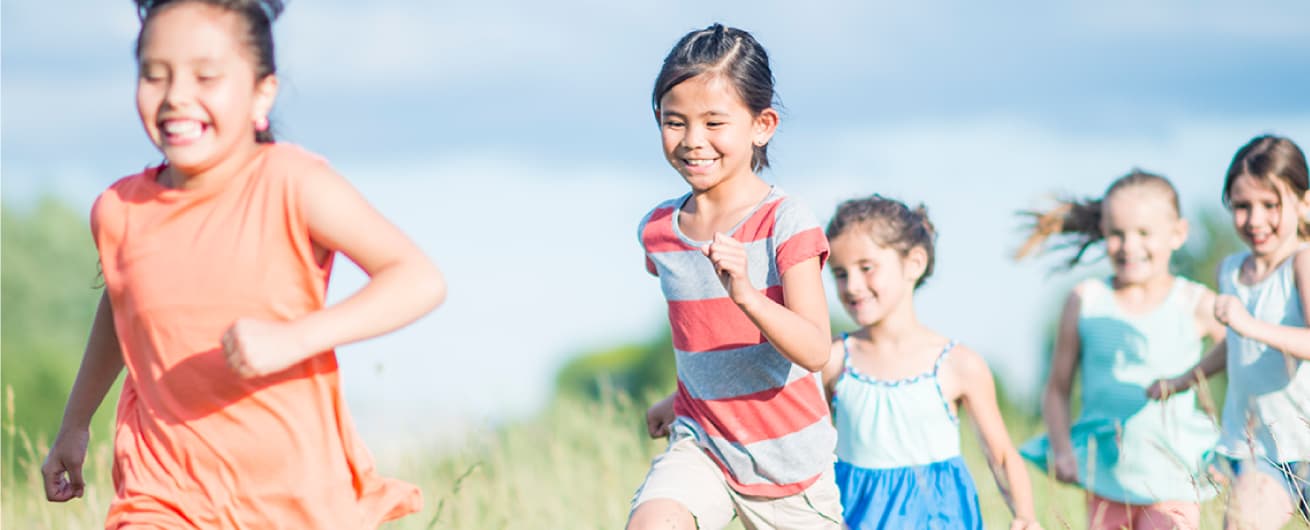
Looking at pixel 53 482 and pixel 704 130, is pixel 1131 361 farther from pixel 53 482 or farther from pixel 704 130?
pixel 53 482

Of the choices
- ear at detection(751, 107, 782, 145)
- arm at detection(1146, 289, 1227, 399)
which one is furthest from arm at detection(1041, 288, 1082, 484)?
ear at detection(751, 107, 782, 145)

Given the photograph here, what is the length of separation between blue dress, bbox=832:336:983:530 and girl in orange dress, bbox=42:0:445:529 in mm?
2198

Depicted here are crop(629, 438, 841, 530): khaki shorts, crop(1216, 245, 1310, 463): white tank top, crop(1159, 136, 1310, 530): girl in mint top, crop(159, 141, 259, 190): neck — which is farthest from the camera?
crop(1216, 245, 1310, 463): white tank top

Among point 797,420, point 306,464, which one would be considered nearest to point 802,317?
point 797,420

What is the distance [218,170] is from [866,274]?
8.35ft

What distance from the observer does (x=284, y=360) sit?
2791 millimetres

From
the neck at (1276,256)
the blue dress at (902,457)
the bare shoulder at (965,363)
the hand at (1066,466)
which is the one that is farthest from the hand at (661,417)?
the neck at (1276,256)

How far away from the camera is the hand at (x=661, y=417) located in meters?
4.51

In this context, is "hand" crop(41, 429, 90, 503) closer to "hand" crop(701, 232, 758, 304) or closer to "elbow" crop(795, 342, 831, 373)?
"hand" crop(701, 232, 758, 304)

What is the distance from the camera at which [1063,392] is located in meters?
6.21

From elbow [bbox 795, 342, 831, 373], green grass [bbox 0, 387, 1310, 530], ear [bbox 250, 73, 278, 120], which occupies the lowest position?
green grass [bbox 0, 387, 1310, 530]

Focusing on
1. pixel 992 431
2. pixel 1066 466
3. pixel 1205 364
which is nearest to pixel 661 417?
pixel 992 431

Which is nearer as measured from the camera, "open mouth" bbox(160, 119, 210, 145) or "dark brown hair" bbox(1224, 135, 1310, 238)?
"open mouth" bbox(160, 119, 210, 145)

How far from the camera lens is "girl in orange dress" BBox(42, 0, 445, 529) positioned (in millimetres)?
3064
